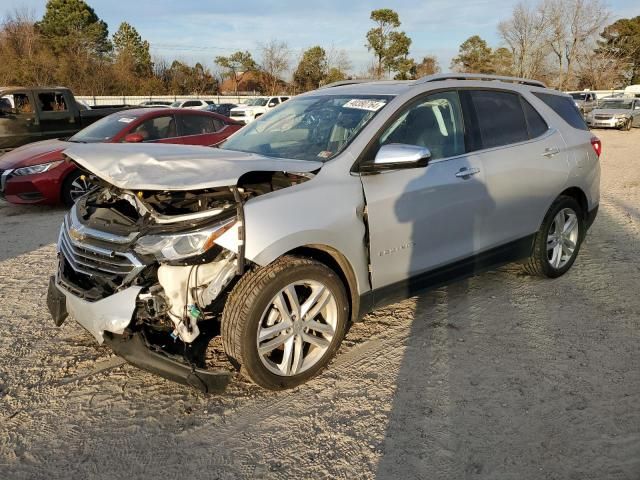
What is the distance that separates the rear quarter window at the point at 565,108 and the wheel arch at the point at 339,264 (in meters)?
2.77

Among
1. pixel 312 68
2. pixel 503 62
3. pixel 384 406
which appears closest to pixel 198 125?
pixel 384 406

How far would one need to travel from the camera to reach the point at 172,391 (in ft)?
10.6

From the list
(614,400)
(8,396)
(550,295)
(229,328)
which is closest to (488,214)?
(550,295)

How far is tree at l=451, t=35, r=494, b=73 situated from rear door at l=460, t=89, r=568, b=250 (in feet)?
198

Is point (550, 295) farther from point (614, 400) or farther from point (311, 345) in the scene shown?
point (311, 345)

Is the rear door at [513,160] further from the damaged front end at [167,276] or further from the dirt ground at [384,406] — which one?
the damaged front end at [167,276]

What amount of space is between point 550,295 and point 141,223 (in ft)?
11.4

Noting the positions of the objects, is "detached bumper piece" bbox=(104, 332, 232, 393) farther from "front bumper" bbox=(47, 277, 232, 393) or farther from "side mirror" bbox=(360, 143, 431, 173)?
"side mirror" bbox=(360, 143, 431, 173)

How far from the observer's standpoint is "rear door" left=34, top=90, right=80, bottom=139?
10.8m

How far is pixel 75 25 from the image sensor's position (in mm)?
48812

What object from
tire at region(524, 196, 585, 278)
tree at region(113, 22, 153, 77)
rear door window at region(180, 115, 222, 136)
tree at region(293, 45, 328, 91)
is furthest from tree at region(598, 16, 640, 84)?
tire at region(524, 196, 585, 278)

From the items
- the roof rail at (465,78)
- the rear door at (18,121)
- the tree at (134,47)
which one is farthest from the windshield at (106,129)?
the tree at (134,47)

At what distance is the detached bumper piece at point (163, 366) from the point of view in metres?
2.83

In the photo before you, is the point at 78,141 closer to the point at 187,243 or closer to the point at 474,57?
the point at 187,243
